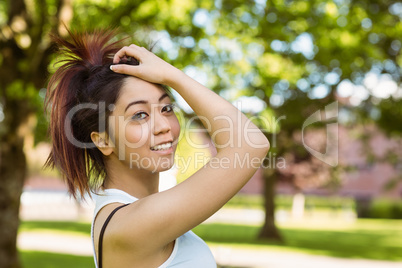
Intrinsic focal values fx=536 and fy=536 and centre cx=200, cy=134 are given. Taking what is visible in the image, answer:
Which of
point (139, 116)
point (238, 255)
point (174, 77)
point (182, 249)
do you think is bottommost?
point (238, 255)

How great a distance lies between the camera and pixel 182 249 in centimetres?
181

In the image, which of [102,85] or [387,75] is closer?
[102,85]

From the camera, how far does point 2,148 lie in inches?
410

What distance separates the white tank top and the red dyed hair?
0.14 metres

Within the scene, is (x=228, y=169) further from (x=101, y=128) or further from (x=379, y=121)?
(x=379, y=121)

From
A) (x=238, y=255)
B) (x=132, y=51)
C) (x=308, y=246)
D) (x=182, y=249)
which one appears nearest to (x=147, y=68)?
(x=132, y=51)

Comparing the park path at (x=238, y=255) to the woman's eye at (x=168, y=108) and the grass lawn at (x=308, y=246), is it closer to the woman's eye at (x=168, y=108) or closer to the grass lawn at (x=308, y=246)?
the grass lawn at (x=308, y=246)

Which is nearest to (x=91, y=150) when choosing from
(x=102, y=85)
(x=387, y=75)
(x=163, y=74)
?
(x=102, y=85)

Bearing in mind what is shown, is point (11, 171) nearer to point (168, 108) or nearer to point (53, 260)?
point (53, 260)

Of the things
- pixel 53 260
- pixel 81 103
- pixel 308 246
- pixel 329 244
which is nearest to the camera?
pixel 81 103

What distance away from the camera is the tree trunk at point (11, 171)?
10.2m

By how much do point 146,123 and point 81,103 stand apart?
11.5 inches

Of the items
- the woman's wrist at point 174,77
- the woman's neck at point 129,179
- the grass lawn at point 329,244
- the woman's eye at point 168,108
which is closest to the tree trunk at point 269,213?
the grass lawn at point 329,244

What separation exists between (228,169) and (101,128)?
596 mm
